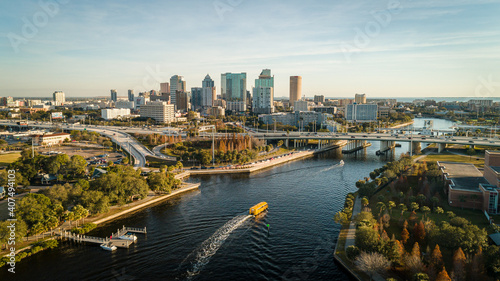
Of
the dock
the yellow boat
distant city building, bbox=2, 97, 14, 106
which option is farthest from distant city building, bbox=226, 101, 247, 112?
the dock

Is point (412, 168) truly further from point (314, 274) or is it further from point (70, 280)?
point (70, 280)

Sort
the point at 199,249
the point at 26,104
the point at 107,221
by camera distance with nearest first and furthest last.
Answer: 1. the point at 199,249
2. the point at 107,221
3. the point at 26,104

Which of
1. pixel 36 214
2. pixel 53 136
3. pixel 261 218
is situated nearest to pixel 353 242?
pixel 261 218

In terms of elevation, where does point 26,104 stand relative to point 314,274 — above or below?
above

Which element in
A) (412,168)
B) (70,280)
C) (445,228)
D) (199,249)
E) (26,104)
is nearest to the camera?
(70,280)

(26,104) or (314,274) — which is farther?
(26,104)
